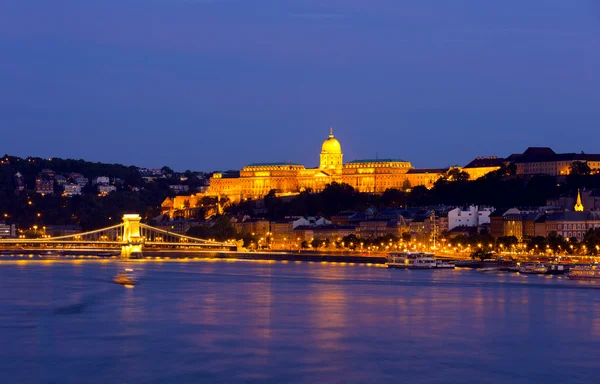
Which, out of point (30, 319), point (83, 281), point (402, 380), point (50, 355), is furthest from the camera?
point (83, 281)

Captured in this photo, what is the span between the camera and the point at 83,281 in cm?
3872

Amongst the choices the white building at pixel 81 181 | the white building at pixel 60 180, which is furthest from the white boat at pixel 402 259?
the white building at pixel 81 181

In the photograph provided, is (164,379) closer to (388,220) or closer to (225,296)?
(225,296)

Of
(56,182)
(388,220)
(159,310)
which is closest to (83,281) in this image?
(159,310)

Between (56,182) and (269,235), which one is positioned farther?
(56,182)

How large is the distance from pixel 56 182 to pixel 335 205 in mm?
31883

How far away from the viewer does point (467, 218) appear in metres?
65.5

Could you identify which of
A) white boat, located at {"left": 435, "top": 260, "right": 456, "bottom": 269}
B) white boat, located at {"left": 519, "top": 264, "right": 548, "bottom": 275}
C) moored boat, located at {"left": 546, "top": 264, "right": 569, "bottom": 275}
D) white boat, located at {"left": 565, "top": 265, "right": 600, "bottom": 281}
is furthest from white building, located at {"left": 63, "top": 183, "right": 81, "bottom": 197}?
white boat, located at {"left": 565, "top": 265, "right": 600, "bottom": 281}

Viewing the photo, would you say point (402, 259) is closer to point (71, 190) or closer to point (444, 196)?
point (444, 196)

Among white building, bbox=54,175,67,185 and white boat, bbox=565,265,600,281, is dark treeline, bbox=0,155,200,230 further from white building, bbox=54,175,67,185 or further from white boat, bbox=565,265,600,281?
white boat, bbox=565,265,600,281

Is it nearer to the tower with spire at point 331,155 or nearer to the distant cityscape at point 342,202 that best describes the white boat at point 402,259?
the distant cityscape at point 342,202

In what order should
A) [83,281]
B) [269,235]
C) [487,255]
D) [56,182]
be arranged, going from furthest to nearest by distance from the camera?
[56,182], [269,235], [487,255], [83,281]

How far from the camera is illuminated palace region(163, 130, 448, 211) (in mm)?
94000

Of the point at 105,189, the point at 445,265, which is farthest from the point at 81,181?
the point at 445,265
